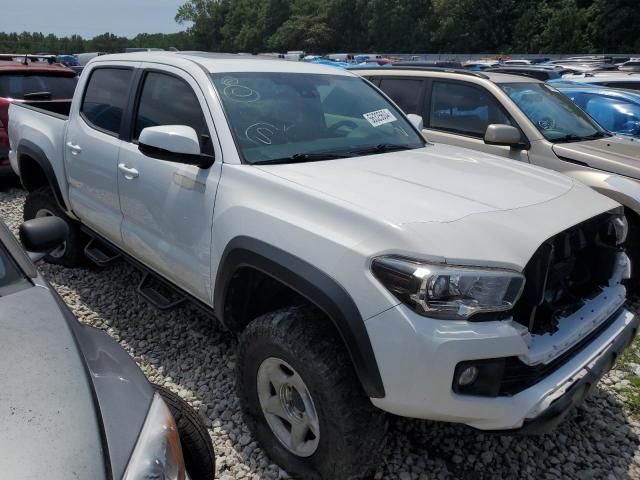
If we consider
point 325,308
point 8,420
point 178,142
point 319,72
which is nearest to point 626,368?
point 325,308

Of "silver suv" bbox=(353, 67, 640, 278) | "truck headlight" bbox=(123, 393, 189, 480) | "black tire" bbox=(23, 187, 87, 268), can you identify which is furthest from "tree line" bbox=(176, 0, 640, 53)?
"truck headlight" bbox=(123, 393, 189, 480)

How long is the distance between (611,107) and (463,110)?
2693 millimetres

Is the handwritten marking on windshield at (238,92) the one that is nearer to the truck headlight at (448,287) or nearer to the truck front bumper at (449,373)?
the truck headlight at (448,287)

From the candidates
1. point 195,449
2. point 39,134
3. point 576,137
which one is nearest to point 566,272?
point 195,449

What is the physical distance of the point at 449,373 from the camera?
1804 mm

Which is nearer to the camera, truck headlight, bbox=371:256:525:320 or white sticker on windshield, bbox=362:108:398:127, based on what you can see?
truck headlight, bbox=371:256:525:320

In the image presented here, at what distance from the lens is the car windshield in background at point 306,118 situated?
271 cm

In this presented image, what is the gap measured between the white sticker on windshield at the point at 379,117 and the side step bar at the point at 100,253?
2.08 meters

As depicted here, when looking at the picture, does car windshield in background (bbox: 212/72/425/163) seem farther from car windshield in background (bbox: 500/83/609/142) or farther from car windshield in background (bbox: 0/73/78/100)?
car windshield in background (bbox: 0/73/78/100)

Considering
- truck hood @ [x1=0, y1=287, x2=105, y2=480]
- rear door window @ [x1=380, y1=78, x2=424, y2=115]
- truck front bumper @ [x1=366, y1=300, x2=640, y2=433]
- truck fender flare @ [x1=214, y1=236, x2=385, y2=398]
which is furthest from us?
rear door window @ [x1=380, y1=78, x2=424, y2=115]

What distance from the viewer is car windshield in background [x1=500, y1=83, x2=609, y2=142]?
4.88m

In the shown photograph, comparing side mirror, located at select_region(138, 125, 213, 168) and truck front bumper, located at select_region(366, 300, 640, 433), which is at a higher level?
side mirror, located at select_region(138, 125, 213, 168)

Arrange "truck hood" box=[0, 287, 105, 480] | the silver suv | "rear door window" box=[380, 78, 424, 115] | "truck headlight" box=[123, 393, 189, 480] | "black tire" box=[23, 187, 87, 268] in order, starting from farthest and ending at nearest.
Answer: "rear door window" box=[380, 78, 424, 115] → "black tire" box=[23, 187, 87, 268] → the silver suv → "truck headlight" box=[123, 393, 189, 480] → "truck hood" box=[0, 287, 105, 480]

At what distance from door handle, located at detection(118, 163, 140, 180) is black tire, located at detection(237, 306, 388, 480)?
1378 mm
